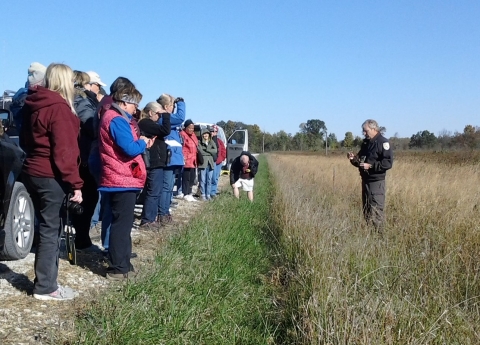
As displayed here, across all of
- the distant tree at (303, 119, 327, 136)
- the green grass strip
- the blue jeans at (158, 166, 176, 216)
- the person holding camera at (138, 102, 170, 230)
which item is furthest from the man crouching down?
the distant tree at (303, 119, 327, 136)

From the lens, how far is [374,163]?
23.8 feet

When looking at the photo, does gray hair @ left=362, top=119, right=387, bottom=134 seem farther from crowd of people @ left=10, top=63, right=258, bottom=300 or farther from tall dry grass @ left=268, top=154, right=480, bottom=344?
crowd of people @ left=10, top=63, right=258, bottom=300

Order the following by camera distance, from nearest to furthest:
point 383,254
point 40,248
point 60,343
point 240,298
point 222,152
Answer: point 60,343, point 40,248, point 240,298, point 383,254, point 222,152

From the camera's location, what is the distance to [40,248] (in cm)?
377

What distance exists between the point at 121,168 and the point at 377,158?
13.5 feet

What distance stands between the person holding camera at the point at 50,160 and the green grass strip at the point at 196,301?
55 centimetres

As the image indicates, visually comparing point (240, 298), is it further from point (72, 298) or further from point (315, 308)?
point (72, 298)

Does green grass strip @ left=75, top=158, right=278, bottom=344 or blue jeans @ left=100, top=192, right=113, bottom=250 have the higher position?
blue jeans @ left=100, top=192, right=113, bottom=250

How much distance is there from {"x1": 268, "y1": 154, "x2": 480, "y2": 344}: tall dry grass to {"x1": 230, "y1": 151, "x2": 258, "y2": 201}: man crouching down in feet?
11.3

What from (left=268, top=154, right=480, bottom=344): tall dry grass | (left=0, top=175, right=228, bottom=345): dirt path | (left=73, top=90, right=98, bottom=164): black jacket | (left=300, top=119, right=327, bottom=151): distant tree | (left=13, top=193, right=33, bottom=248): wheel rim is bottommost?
(left=0, top=175, right=228, bottom=345): dirt path

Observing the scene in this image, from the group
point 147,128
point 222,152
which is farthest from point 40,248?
point 222,152

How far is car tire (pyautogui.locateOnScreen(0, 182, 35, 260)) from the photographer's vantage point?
4.50m

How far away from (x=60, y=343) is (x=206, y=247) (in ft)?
8.08

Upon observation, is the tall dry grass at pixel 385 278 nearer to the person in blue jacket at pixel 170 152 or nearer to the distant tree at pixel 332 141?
the person in blue jacket at pixel 170 152
